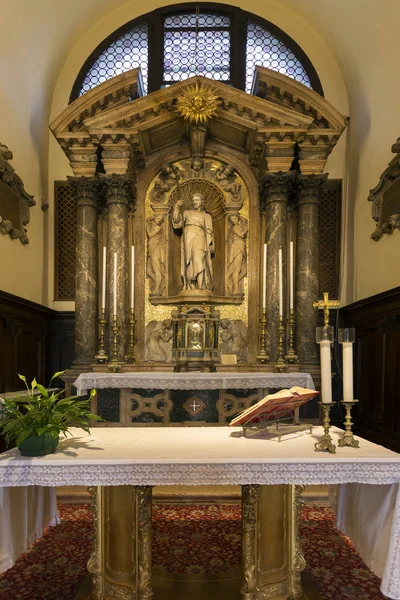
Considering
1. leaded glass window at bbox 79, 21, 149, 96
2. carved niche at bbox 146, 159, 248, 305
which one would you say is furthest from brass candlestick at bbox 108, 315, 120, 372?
leaded glass window at bbox 79, 21, 149, 96

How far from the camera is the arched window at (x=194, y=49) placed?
891 centimetres

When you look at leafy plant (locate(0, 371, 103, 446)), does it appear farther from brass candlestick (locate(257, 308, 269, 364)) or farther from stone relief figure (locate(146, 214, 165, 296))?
stone relief figure (locate(146, 214, 165, 296))

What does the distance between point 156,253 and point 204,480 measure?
5.25 metres

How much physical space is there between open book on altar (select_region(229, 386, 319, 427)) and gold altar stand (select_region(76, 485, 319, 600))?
421 mm

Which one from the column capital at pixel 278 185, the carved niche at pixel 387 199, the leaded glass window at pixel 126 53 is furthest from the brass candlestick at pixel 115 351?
the leaded glass window at pixel 126 53

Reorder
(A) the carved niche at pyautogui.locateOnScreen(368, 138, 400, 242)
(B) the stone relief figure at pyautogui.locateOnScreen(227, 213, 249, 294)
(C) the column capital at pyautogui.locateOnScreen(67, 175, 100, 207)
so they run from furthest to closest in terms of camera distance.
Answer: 1. (B) the stone relief figure at pyautogui.locateOnScreen(227, 213, 249, 294)
2. (C) the column capital at pyautogui.locateOnScreen(67, 175, 100, 207)
3. (A) the carved niche at pyautogui.locateOnScreen(368, 138, 400, 242)

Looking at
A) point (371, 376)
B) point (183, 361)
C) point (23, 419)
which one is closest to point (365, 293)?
point (371, 376)

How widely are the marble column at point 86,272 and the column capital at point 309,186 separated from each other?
3.02 m

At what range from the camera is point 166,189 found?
7664 mm

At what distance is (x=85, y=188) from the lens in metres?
7.07

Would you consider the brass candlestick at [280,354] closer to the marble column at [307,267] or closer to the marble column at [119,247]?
the marble column at [307,267]

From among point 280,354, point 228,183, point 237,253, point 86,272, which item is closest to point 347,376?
point 280,354

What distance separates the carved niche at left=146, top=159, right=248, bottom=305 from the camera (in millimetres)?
7324

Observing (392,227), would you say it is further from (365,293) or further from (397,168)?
(365,293)
